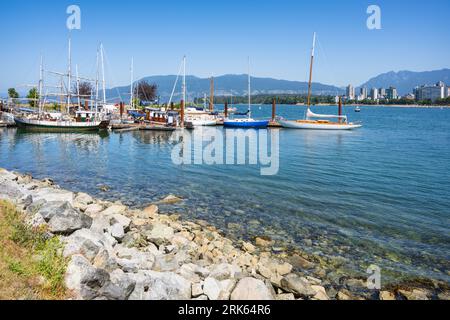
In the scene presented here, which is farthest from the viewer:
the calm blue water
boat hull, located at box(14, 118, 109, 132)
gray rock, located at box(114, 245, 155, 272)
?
boat hull, located at box(14, 118, 109, 132)

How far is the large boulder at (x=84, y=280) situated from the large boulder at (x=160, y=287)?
2.52 feet

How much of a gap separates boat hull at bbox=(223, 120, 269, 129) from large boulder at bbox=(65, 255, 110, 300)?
65.5 metres

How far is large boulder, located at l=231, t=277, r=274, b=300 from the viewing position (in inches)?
310

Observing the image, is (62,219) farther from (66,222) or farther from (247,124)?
(247,124)

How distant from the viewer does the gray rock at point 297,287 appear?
31.3 feet

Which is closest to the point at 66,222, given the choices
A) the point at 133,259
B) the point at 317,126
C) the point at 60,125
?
the point at 133,259

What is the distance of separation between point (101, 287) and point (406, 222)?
14.6 metres

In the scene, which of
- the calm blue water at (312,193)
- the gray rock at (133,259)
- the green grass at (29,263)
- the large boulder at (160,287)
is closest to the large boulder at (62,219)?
the green grass at (29,263)

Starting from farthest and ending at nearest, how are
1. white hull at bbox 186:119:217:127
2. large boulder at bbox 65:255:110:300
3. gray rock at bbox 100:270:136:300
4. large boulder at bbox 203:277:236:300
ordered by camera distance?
1. white hull at bbox 186:119:217:127
2. large boulder at bbox 203:277:236:300
3. gray rock at bbox 100:270:136:300
4. large boulder at bbox 65:255:110:300

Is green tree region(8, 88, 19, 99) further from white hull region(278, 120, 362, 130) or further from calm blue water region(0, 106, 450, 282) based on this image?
white hull region(278, 120, 362, 130)

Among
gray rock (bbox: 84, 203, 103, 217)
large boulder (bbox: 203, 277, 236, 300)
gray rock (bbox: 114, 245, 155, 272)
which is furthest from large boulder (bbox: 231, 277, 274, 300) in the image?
gray rock (bbox: 84, 203, 103, 217)

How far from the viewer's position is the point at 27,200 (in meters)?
11.7

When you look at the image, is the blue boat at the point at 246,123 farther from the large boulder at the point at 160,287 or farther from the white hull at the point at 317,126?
the large boulder at the point at 160,287
